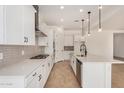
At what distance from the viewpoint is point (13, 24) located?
74.4 inches

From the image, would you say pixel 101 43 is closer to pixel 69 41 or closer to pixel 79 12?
pixel 69 41

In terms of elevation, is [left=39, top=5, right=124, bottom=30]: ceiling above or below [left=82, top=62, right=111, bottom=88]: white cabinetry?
above

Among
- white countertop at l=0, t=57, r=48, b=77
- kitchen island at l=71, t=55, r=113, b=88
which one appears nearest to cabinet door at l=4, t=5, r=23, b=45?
white countertop at l=0, t=57, r=48, b=77

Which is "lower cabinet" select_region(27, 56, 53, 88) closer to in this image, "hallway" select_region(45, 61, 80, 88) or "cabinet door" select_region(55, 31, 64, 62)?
"hallway" select_region(45, 61, 80, 88)

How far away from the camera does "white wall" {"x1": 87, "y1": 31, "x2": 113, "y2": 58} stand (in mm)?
10281

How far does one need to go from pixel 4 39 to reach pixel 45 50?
19.0ft

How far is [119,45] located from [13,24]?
12218 millimetres

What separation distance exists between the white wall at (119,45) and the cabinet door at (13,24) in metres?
11.4

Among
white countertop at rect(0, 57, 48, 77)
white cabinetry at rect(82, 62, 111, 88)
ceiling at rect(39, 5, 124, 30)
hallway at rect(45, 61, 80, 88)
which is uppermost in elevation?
ceiling at rect(39, 5, 124, 30)

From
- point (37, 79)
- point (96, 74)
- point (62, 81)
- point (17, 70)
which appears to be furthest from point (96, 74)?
point (17, 70)

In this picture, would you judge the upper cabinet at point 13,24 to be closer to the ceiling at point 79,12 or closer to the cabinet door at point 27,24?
the cabinet door at point 27,24

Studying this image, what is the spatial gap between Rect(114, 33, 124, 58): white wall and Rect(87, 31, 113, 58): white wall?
2282 millimetres
